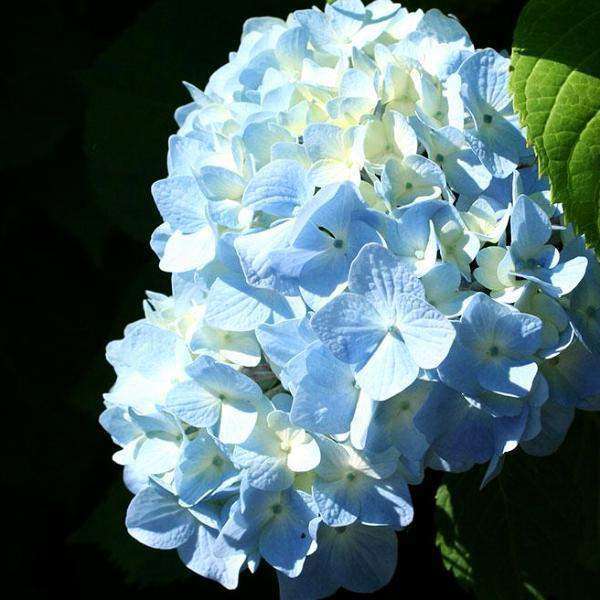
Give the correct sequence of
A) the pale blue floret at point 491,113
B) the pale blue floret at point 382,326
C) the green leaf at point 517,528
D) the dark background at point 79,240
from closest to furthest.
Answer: the pale blue floret at point 382,326
the pale blue floret at point 491,113
the green leaf at point 517,528
the dark background at point 79,240

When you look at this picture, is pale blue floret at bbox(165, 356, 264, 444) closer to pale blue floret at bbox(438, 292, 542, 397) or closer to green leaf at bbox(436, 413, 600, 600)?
pale blue floret at bbox(438, 292, 542, 397)

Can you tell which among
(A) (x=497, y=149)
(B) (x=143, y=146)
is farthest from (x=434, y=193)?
(B) (x=143, y=146)

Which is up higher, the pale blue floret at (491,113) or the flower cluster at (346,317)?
the pale blue floret at (491,113)

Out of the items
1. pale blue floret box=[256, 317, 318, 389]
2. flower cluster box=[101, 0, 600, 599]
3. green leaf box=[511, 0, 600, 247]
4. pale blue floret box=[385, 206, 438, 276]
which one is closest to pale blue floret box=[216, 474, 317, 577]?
flower cluster box=[101, 0, 600, 599]

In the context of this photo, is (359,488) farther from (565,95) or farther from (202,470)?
(565,95)

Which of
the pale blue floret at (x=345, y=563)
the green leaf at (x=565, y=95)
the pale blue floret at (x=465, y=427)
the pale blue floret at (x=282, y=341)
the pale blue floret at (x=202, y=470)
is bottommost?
the pale blue floret at (x=345, y=563)

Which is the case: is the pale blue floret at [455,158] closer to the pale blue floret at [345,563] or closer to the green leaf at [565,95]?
the green leaf at [565,95]

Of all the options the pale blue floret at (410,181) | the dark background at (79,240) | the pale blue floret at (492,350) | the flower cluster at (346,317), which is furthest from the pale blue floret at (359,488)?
the dark background at (79,240)
